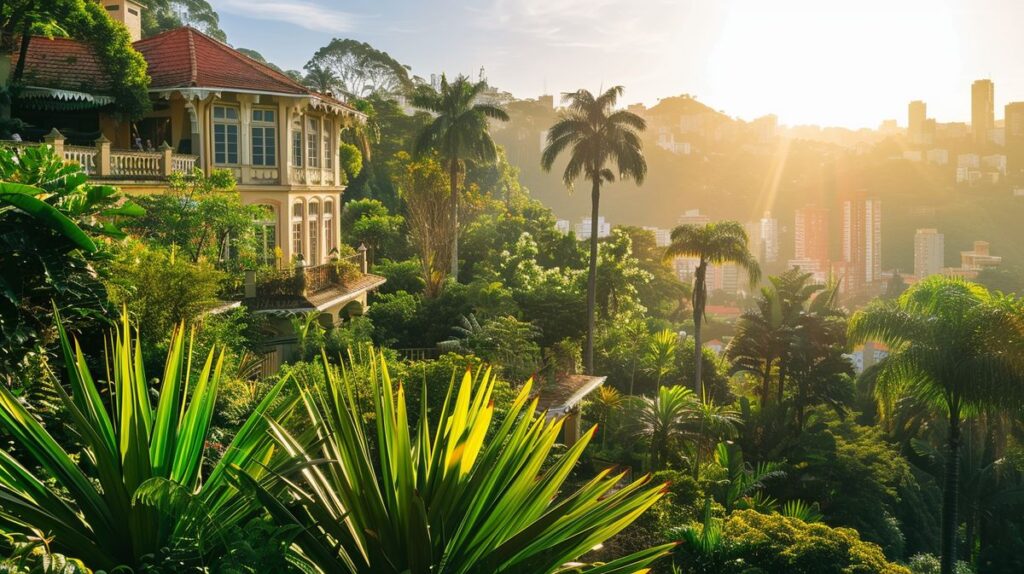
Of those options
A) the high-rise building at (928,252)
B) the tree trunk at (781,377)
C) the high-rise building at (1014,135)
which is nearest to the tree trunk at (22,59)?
the tree trunk at (781,377)

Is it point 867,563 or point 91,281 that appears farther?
point 867,563

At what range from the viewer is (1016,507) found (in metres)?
32.5

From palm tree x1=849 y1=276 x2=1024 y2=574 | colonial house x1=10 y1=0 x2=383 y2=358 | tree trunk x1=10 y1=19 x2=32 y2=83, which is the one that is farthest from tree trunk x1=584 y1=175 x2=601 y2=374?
tree trunk x1=10 y1=19 x2=32 y2=83

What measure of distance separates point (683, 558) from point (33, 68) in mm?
20604

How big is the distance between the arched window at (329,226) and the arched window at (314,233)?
79cm

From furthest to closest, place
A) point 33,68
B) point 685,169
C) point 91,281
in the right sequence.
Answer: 1. point 685,169
2. point 33,68
3. point 91,281

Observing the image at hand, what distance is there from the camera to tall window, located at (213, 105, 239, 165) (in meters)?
24.5

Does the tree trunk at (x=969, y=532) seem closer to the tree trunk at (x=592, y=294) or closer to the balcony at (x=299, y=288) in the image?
the tree trunk at (x=592, y=294)

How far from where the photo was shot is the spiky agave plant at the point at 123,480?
4848mm

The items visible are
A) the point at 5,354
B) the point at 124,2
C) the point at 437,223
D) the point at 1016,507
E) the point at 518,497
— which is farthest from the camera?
the point at 437,223

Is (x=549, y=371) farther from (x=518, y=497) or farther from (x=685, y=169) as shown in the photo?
(x=685, y=169)

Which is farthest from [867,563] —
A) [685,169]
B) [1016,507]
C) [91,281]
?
[685,169]

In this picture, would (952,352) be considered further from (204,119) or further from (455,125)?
(455,125)

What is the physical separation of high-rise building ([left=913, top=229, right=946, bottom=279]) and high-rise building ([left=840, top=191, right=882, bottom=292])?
207 inches
